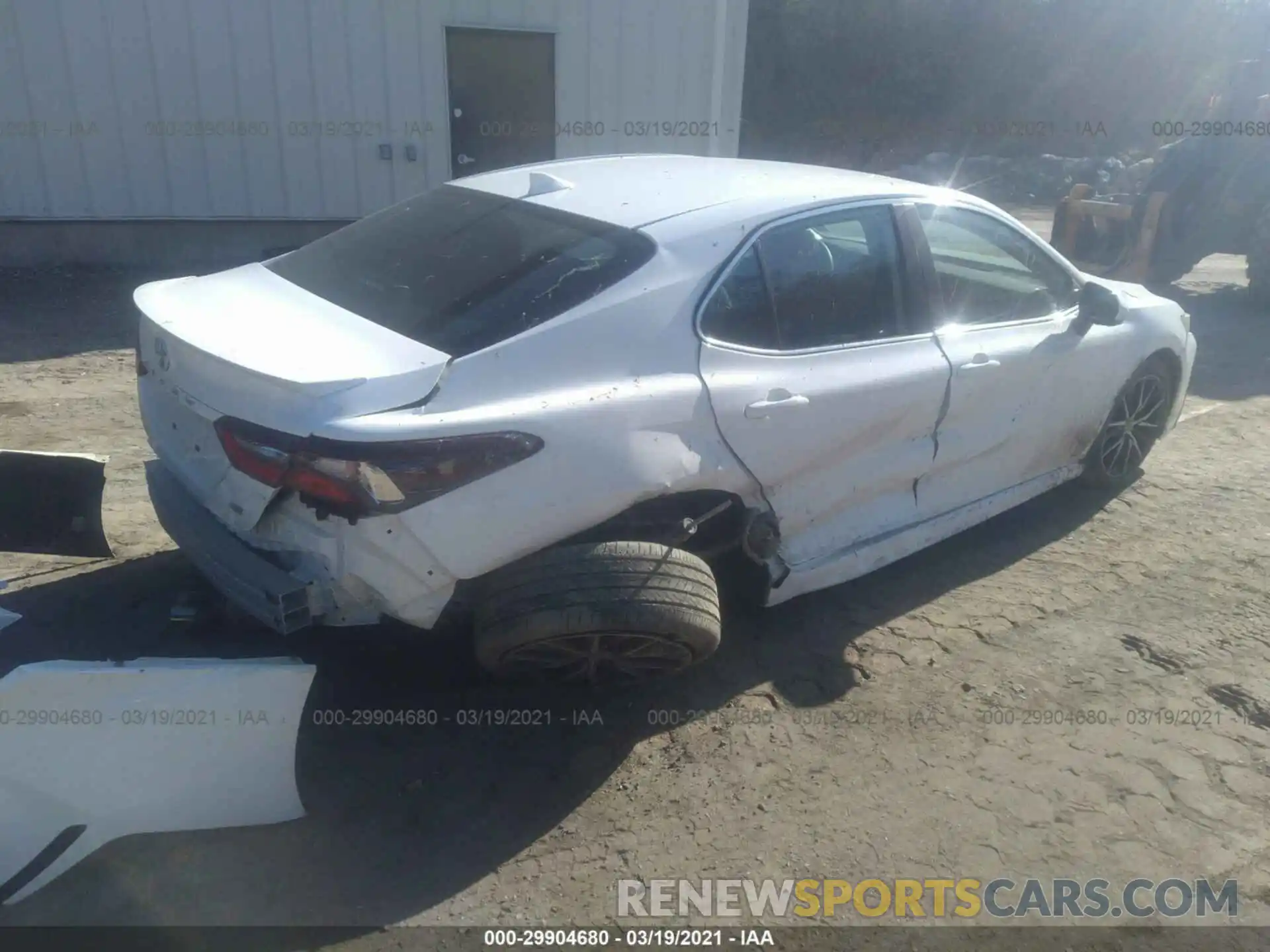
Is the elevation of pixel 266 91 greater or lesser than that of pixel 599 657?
greater

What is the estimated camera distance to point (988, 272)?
4219mm

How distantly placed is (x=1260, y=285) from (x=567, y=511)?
983 centimetres

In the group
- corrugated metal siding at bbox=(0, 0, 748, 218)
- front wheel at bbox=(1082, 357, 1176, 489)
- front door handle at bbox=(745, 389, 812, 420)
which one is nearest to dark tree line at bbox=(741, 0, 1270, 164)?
corrugated metal siding at bbox=(0, 0, 748, 218)

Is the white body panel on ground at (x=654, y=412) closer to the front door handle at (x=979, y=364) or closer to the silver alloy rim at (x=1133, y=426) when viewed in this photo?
the front door handle at (x=979, y=364)

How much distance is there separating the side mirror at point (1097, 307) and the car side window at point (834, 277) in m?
1.12

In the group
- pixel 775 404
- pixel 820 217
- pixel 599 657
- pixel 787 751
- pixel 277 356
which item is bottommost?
pixel 787 751

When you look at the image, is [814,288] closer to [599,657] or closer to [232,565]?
[599,657]

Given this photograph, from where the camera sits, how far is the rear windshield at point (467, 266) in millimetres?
2955

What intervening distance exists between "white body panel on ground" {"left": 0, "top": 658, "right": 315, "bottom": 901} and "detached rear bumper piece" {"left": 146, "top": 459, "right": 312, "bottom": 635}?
14 centimetres

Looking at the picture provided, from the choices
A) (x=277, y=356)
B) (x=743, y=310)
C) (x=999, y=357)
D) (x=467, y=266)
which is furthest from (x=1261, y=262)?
(x=277, y=356)

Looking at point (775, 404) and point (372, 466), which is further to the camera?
point (775, 404)

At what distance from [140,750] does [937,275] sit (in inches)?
123

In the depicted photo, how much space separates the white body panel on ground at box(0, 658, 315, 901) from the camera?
2.43 m

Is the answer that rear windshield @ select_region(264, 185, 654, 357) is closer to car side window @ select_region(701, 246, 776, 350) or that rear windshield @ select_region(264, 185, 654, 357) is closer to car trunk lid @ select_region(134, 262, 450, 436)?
car trunk lid @ select_region(134, 262, 450, 436)
